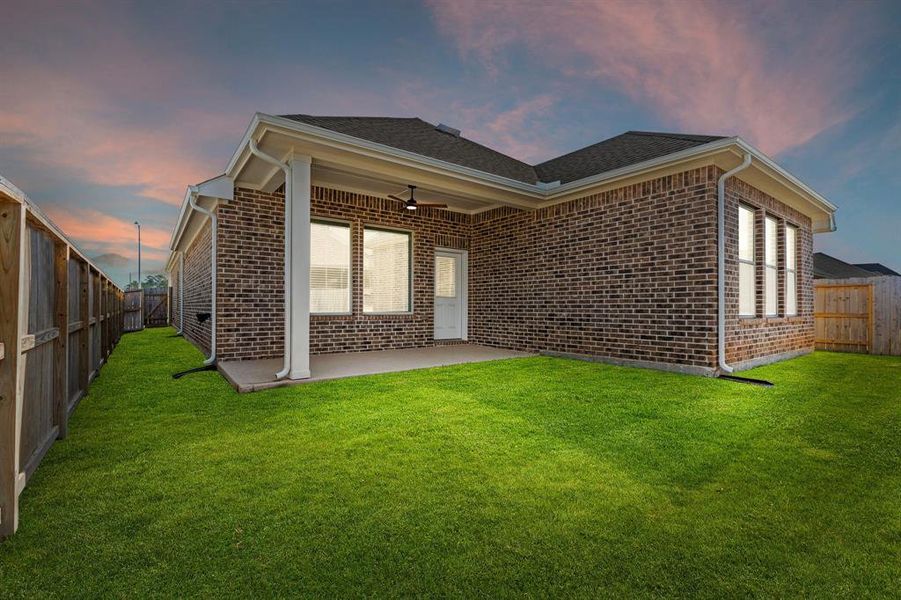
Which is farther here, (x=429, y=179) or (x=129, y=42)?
(x=129, y=42)

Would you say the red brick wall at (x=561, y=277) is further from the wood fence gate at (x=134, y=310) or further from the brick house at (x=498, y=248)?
the wood fence gate at (x=134, y=310)

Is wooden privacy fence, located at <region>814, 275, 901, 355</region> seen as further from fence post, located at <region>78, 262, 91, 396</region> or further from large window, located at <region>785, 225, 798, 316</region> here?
fence post, located at <region>78, 262, 91, 396</region>

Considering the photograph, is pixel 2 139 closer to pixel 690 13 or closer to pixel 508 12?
pixel 508 12

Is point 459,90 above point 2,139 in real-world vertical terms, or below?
above

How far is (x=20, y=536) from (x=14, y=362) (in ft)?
2.52

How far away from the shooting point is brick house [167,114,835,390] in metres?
5.37

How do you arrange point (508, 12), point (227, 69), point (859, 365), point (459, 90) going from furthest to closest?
1. point (459, 90)
2. point (227, 69)
3. point (508, 12)
4. point (859, 365)

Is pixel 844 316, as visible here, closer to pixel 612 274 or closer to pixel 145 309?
pixel 612 274

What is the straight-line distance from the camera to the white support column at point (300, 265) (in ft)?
15.5

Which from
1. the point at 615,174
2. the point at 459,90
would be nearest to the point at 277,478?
the point at 615,174

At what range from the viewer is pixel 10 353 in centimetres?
172

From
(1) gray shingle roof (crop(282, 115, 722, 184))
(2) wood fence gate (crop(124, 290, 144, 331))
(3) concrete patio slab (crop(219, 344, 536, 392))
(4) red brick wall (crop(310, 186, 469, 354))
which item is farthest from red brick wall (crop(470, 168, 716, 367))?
(2) wood fence gate (crop(124, 290, 144, 331))

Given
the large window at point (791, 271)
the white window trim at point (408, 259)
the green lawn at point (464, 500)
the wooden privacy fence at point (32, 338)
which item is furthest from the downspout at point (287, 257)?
the large window at point (791, 271)

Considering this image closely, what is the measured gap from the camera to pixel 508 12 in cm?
785
